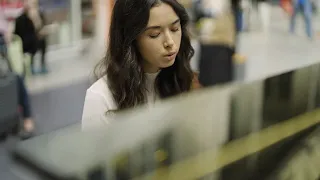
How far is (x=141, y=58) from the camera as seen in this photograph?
1244mm

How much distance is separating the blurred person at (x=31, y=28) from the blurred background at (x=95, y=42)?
1cm

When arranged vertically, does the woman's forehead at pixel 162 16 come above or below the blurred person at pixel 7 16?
above

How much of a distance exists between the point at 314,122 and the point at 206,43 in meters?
2.80

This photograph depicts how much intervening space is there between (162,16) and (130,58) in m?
0.15

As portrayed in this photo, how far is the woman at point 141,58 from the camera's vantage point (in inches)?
44.4

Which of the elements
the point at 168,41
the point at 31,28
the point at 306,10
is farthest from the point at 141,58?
the point at 306,10

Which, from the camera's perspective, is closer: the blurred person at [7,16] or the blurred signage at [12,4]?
the blurred person at [7,16]

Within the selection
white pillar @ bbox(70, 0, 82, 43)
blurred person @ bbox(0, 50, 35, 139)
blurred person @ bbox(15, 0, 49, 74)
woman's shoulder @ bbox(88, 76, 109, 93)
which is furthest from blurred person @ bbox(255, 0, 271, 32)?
woman's shoulder @ bbox(88, 76, 109, 93)

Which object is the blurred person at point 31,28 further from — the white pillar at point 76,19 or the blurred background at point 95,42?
the white pillar at point 76,19

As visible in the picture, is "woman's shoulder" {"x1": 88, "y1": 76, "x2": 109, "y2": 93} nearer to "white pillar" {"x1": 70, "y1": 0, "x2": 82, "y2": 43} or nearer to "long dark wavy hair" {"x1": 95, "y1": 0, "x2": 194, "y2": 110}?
"long dark wavy hair" {"x1": 95, "y1": 0, "x2": 194, "y2": 110}

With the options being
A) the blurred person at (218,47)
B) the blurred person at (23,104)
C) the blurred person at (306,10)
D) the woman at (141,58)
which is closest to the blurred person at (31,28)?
the blurred person at (23,104)

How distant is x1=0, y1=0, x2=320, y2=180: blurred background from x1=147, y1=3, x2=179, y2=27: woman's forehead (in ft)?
4.76

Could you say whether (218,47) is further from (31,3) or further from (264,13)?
(264,13)

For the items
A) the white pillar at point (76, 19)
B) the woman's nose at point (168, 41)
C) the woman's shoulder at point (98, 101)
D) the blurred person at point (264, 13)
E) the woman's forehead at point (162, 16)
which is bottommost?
the blurred person at point (264, 13)
